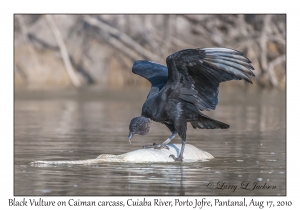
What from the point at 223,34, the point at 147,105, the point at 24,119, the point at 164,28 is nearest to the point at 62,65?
the point at 164,28

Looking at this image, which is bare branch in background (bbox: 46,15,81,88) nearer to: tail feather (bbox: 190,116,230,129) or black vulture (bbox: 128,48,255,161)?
black vulture (bbox: 128,48,255,161)

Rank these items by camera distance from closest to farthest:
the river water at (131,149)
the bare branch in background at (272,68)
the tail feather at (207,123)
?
Result: the river water at (131,149)
the tail feather at (207,123)
the bare branch in background at (272,68)

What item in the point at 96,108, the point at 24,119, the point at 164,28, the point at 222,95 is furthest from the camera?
the point at 164,28

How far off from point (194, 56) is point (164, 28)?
16.5m

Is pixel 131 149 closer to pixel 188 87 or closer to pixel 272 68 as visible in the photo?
A: pixel 188 87

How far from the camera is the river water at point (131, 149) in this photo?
28.1 feet

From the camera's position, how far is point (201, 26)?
88.4 feet

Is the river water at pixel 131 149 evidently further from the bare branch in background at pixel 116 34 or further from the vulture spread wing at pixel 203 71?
the bare branch in background at pixel 116 34

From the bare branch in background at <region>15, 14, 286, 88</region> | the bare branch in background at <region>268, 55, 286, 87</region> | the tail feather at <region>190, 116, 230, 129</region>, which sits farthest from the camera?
the bare branch in background at <region>15, 14, 286, 88</region>

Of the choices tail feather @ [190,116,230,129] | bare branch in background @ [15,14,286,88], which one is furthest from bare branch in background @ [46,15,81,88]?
tail feather @ [190,116,230,129]

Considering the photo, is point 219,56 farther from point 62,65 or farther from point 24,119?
point 62,65

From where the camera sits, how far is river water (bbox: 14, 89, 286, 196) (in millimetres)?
8562

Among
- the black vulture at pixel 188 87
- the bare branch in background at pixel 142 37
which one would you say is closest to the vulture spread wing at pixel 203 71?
the black vulture at pixel 188 87

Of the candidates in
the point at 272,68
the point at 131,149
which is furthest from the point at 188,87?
the point at 272,68
